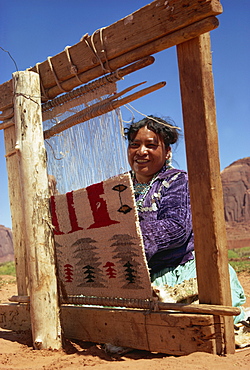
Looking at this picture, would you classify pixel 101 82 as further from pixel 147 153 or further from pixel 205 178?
pixel 205 178

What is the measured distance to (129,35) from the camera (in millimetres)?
3260

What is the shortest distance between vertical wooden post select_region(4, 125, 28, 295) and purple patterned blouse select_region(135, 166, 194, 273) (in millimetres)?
1296

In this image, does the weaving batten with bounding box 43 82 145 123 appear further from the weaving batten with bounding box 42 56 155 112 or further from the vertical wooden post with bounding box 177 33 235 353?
the vertical wooden post with bounding box 177 33 235 353

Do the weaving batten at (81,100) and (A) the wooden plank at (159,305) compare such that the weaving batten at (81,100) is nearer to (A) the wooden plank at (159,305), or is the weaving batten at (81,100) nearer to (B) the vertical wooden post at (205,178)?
(B) the vertical wooden post at (205,178)

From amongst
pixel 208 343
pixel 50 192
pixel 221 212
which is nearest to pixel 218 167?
pixel 221 212

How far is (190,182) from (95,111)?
3.45ft

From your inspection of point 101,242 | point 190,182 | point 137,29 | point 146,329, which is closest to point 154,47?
point 137,29

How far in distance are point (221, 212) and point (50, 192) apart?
1.71 m

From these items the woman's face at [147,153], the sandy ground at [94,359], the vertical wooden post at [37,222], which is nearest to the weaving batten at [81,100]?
the vertical wooden post at [37,222]

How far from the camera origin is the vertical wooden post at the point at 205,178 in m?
2.82

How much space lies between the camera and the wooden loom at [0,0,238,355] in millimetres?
2822

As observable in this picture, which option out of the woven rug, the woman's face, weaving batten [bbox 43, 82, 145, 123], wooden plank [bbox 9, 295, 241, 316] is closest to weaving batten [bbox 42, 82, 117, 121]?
weaving batten [bbox 43, 82, 145, 123]

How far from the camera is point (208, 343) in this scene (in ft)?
9.16

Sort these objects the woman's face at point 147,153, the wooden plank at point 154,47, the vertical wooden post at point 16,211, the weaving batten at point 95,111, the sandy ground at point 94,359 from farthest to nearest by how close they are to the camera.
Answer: the vertical wooden post at point 16,211 → the woman's face at point 147,153 → the weaving batten at point 95,111 → the wooden plank at point 154,47 → the sandy ground at point 94,359
